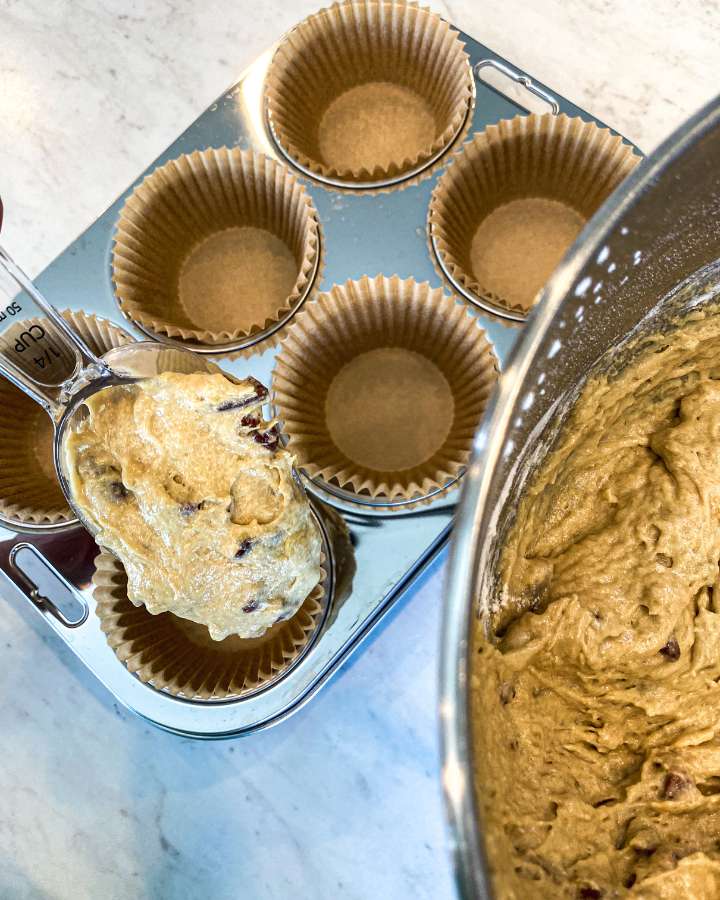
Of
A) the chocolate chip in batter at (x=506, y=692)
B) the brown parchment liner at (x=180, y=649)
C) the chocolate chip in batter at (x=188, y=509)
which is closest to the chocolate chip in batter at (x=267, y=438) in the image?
the chocolate chip in batter at (x=188, y=509)

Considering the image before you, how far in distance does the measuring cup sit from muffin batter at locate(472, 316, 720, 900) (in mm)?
622

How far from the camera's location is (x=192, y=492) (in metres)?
1.03

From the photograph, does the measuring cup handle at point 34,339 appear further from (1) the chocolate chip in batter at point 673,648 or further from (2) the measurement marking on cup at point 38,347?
(1) the chocolate chip in batter at point 673,648

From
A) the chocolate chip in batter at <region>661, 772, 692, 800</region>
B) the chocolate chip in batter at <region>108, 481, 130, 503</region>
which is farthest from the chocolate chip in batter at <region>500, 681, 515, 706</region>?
the chocolate chip in batter at <region>108, 481, 130, 503</region>

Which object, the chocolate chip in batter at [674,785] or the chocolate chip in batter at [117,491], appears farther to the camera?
the chocolate chip in batter at [117,491]

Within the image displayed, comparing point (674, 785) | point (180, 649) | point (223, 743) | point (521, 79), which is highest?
point (521, 79)

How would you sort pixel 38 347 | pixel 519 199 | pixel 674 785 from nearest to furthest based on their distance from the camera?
1. pixel 674 785
2. pixel 38 347
3. pixel 519 199

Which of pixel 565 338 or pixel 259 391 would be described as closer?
pixel 565 338

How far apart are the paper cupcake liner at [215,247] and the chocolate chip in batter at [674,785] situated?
0.98 meters

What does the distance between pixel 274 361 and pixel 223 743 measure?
772mm

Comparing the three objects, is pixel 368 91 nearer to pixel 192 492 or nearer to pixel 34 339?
pixel 34 339

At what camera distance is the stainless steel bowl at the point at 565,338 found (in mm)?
563

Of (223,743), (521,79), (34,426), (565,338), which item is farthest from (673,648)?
(34,426)

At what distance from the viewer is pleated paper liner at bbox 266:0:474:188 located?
1.40 m
